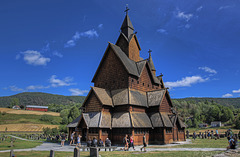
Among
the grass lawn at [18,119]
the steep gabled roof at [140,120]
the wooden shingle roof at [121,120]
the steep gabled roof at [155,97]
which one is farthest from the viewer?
the grass lawn at [18,119]

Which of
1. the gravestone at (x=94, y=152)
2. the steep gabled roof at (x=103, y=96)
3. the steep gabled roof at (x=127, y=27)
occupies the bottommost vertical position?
the gravestone at (x=94, y=152)

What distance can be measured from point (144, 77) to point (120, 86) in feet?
20.0

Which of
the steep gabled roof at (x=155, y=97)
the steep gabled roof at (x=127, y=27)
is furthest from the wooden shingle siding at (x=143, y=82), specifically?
the steep gabled roof at (x=127, y=27)

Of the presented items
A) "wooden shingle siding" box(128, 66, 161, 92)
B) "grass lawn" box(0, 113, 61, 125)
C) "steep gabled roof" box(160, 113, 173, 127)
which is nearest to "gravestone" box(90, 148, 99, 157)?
"steep gabled roof" box(160, 113, 173, 127)

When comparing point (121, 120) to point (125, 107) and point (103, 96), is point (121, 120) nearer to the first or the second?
point (125, 107)

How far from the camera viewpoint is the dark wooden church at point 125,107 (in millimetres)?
27625

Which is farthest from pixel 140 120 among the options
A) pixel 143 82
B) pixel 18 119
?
pixel 18 119

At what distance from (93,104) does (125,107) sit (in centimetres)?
545

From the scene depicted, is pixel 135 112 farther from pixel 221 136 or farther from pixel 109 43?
pixel 221 136

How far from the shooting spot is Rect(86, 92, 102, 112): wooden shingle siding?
2928 cm

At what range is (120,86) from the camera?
32.2 m

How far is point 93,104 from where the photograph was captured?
98.7 ft

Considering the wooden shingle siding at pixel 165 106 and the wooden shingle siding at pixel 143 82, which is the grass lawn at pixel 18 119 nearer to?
the wooden shingle siding at pixel 143 82

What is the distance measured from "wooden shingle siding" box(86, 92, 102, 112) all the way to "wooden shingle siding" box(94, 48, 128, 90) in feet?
14.6
